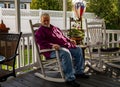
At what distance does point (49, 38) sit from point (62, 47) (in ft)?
0.88

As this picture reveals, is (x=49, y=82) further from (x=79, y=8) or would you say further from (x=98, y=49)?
(x=79, y=8)

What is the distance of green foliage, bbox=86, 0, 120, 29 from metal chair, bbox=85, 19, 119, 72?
9891 mm

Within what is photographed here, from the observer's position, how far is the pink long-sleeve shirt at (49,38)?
399 centimetres

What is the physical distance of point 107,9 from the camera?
626 inches

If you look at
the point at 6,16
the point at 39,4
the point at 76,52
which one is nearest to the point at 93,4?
the point at 39,4

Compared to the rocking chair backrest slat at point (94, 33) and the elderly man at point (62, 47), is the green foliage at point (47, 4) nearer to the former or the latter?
the rocking chair backrest slat at point (94, 33)

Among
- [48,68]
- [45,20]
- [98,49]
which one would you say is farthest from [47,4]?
[45,20]

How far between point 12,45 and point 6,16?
5760mm

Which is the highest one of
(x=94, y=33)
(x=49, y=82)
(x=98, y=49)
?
(x=94, y=33)

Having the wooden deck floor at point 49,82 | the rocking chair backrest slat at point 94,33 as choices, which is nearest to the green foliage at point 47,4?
the rocking chair backrest slat at point 94,33

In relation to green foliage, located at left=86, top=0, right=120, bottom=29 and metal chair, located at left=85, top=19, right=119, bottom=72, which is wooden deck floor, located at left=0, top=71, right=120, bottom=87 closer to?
metal chair, located at left=85, top=19, right=119, bottom=72

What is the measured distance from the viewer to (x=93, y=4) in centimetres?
1603

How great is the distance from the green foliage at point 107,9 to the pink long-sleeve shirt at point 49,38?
10934mm

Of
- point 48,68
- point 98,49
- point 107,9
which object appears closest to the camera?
point 98,49
